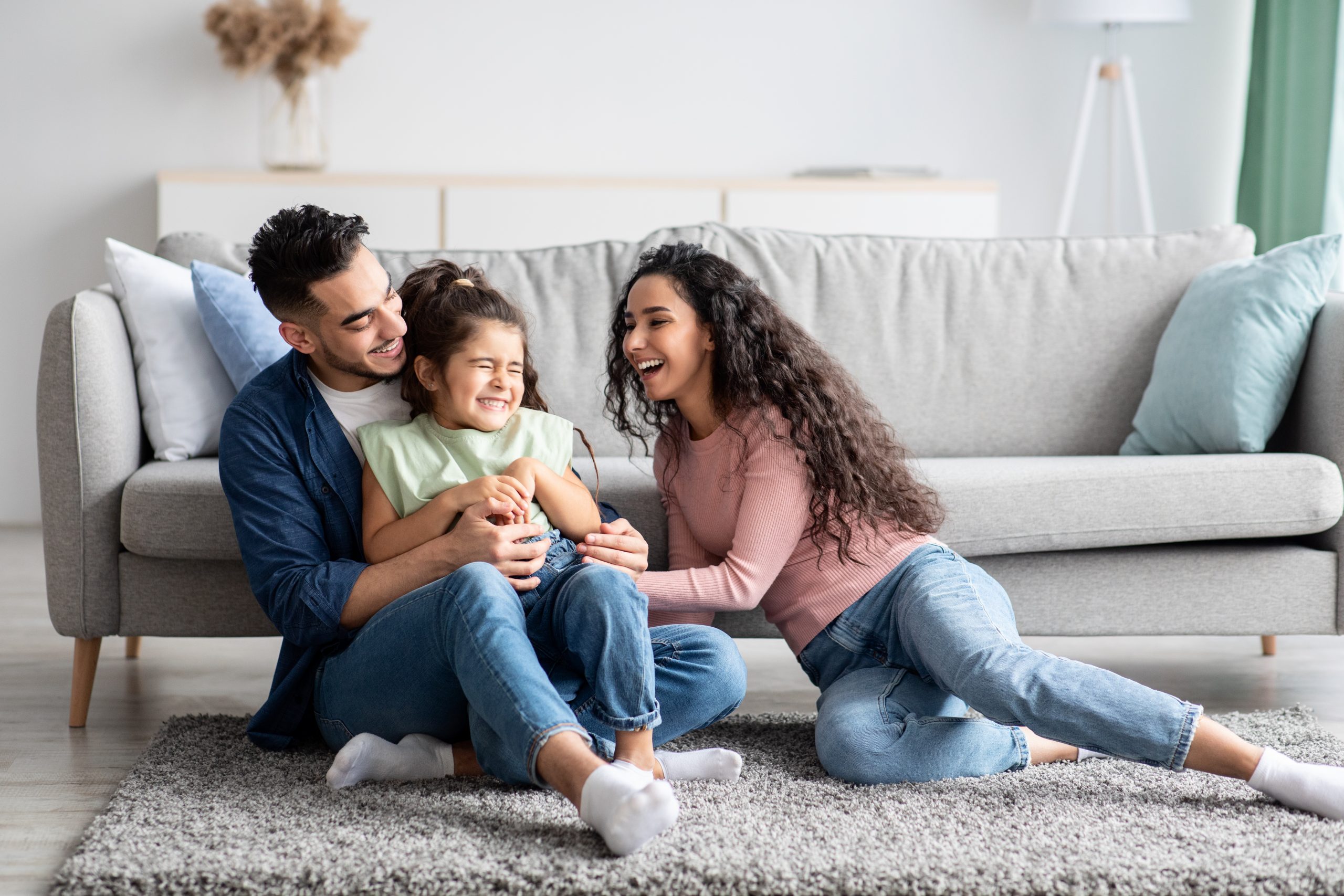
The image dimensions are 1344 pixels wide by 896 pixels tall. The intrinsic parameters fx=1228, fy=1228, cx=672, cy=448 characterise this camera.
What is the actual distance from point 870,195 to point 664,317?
7.56ft

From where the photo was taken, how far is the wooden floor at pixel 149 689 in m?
1.60

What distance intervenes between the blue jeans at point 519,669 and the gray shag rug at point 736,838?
0.09 m

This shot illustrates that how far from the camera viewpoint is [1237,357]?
2.21 metres

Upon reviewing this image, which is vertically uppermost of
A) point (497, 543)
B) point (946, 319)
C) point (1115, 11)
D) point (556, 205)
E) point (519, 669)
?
point (1115, 11)

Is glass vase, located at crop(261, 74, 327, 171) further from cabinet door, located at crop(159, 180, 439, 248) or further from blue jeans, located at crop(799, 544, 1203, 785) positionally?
blue jeans, located at crop(799, 544, 1203, 785)

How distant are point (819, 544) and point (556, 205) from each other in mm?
2353

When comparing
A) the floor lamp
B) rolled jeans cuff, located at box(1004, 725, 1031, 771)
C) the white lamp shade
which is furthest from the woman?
the white lamp shade

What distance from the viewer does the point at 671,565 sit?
1.83 m

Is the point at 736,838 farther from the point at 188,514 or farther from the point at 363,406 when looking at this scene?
the point at 188,514

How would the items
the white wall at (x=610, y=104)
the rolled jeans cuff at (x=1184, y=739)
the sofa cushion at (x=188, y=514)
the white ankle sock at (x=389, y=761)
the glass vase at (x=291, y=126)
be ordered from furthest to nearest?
the white wall at (x=610, y=104)
the glass vase at (x=291, y=126)
the sofa cushion at (x=188, y=514)
the white ankle sock at (x=389, y=761)
the rolled jeans cuff at (x=1184, y=739)

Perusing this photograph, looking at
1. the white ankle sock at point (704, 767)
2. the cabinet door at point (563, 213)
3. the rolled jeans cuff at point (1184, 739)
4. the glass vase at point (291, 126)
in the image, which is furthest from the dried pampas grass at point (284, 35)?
the rolled jeans cuff at point (1184, 739)

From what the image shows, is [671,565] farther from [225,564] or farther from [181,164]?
[181,164]

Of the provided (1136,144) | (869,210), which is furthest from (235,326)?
(1136,144)

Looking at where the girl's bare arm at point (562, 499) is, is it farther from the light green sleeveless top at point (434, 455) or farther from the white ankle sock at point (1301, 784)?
the white ankle sock at point (1301, 784)
